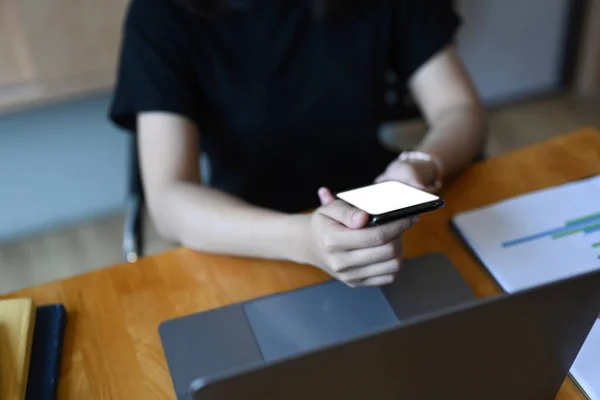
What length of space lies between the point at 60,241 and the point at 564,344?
1.61 meters

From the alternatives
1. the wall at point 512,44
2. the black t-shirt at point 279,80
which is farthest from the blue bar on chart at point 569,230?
the wall at point 512,44

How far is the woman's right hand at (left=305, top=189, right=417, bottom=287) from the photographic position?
25.2 inches

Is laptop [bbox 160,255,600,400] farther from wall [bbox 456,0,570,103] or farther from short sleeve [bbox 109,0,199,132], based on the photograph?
wall [bbox 456,0,570,103]

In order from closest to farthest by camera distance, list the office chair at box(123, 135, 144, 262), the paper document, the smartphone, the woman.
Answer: the smartphone, the paper document, the woman, the office chair at box(123, 135, 144, 262)

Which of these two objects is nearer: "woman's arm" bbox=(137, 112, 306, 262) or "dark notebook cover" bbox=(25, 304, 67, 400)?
"dark notebook cover" bbox=(25, 304, 67, 400)

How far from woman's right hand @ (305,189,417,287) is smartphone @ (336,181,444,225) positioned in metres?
0.01

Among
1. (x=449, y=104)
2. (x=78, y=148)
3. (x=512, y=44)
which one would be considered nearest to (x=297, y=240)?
(x=449, y=104)

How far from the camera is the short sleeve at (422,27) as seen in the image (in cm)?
99

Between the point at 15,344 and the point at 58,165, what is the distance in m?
1.24

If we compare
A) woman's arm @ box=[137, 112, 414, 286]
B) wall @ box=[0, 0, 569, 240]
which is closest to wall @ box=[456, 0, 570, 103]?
wall @ box=[0, 0, 569, 240]

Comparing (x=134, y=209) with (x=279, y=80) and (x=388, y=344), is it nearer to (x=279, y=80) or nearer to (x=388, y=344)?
(x=279, y=80)

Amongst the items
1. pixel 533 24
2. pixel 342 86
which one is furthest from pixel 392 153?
pixel 533 24

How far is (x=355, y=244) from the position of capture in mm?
651

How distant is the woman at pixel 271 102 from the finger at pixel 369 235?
12 centimetres
